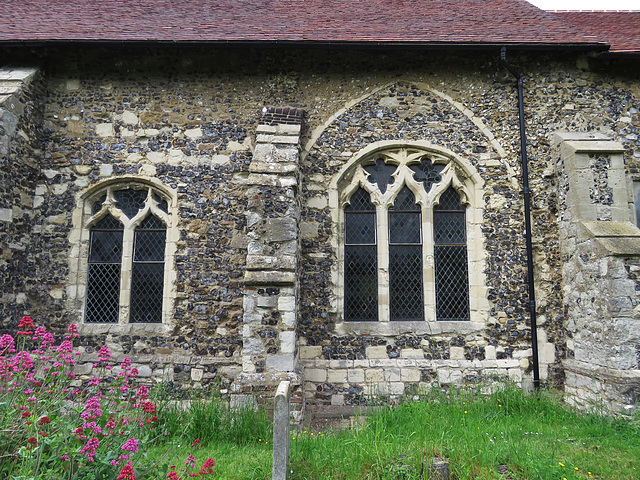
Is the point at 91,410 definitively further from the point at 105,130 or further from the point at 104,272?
the point at 105,130

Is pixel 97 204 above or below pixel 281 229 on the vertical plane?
above

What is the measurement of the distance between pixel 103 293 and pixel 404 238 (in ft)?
16.9

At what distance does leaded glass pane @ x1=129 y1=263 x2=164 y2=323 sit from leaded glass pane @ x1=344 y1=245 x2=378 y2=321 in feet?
10.2

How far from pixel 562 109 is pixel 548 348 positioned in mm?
4042

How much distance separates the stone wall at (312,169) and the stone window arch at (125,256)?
17 cm

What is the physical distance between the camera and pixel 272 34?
6.65 metres

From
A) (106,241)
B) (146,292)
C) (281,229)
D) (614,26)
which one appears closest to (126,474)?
(281,229)

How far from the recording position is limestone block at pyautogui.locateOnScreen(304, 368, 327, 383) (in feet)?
19.7

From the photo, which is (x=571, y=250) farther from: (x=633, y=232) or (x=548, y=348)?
(x=548, y=348)

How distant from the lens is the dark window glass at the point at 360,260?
20.9 ft

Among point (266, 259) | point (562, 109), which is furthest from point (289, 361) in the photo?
point (562, 109)

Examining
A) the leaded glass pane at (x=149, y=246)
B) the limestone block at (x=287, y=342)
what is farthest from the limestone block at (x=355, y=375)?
the leaded glass pane at (x=149, y=246)

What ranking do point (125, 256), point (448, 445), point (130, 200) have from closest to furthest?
point (448, 445), point (125, 256), point (130, 200)

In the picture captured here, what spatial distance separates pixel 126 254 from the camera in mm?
6484
